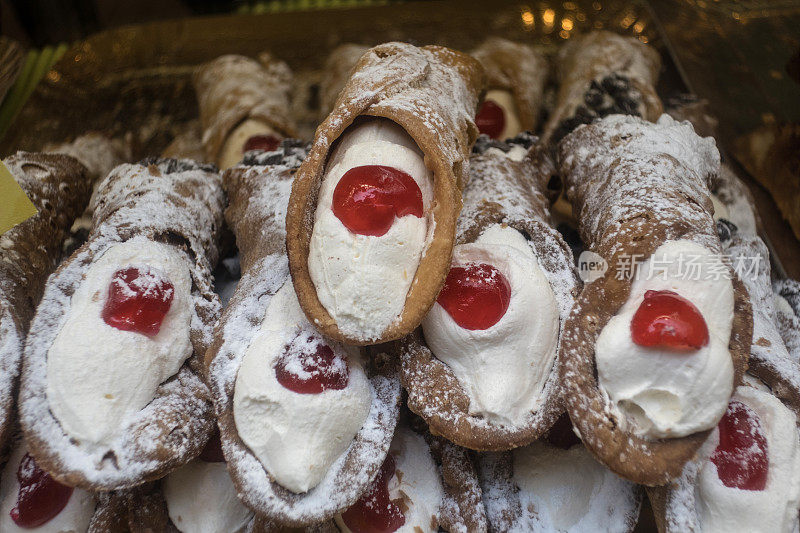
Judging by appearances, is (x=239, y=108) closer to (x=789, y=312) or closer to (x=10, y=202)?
(x=10, y=202)

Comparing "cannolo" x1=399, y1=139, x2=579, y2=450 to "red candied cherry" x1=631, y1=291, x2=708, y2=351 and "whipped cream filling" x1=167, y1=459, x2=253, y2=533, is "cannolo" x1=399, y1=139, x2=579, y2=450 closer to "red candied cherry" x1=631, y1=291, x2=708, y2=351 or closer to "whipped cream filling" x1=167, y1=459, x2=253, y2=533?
"red candied cherry" x1=631, y1=291, x2=708, y2=351

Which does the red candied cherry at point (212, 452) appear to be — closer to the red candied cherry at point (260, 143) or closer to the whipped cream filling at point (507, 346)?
the whipped cream filling at point (507, 346)

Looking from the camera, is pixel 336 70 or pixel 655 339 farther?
pixel 336 70

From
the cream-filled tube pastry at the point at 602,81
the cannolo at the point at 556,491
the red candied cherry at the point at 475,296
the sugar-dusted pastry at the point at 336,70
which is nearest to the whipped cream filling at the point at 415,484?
the cannolo at the point at 556,491

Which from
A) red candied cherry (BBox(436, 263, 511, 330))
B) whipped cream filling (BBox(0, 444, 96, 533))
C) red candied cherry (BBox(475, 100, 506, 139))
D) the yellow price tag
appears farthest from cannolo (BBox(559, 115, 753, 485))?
the yellow price tag

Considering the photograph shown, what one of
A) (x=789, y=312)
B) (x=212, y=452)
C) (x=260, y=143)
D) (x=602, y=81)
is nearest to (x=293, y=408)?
(x=212, y=452)

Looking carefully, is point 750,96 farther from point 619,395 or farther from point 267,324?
point 267,324
